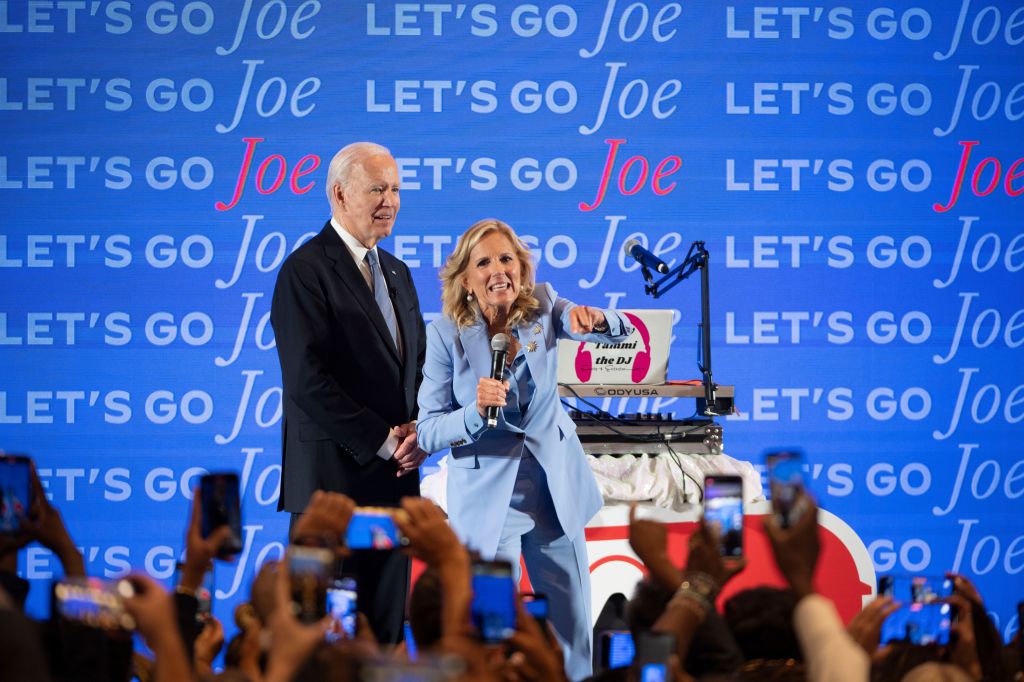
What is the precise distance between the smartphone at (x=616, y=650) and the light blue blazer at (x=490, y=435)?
110 centimetres

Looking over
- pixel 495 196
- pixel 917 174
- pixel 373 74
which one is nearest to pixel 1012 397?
pixel 917 174

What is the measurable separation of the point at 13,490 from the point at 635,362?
9.08 ft

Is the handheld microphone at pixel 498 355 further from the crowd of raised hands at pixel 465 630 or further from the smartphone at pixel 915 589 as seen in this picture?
the smartphone at pixel 915 589

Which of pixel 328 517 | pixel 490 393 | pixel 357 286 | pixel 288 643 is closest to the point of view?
pixel 288 643

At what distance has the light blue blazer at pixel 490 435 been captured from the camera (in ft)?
10.5

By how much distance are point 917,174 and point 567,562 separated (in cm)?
340

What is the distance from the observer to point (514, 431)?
3229mm

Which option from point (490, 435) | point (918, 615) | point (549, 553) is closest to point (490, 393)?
point (490, 435)

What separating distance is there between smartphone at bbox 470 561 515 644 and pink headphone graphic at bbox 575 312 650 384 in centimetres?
264

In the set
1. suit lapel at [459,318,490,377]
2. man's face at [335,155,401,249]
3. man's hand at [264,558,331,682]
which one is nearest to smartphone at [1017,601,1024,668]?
man's hand at [264,558,331,682]

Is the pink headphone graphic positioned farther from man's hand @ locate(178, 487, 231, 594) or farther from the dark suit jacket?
man's hand @ locate(178, 487, 231, 594)

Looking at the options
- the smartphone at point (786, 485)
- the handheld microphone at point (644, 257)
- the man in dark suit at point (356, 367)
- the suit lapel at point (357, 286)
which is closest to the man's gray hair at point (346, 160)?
the man in dark suit at point (356, 367)

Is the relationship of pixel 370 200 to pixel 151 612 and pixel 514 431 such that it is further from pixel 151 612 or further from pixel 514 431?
pixel 151 612

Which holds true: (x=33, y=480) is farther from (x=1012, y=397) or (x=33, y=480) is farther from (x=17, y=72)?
(x=1012, y=397)
